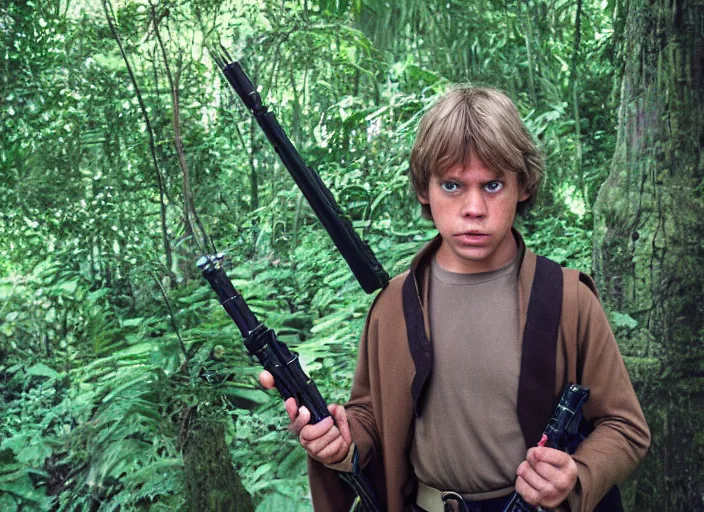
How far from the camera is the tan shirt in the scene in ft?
4.95

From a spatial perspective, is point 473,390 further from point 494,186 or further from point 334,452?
point 494,186

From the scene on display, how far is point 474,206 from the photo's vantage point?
1490 millimetres

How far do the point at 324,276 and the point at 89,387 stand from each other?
3.71ft

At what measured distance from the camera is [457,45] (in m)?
3.29

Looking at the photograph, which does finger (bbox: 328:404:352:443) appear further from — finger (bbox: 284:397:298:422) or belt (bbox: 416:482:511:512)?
belt (bbox: 416:482:511:512)

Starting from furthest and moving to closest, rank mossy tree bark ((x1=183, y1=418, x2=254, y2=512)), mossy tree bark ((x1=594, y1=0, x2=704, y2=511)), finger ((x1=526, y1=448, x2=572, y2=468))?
mossy tree bark ((x1=183, y1=418, x2=254, y2=512)) → mossy tree bark ((x1=594, y1=0, x2=704, y2=511)) → finger ((x1=526, y1=448, x2=572, y2=468))

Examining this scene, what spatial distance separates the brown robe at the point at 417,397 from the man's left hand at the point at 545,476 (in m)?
0.04

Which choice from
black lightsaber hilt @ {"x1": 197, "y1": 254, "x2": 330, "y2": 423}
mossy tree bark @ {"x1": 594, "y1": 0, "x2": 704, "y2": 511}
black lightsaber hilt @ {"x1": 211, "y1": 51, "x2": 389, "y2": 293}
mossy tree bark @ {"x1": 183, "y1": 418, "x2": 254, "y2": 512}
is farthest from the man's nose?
mossy tree bark @ {"x1": 183, "y1": 418, "x2": 254, "y2": 512}

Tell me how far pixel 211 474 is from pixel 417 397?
1722 mm

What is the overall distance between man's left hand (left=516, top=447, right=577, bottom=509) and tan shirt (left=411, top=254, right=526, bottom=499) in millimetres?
106

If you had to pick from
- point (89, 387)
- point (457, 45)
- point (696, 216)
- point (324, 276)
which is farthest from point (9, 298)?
point (696, 216)

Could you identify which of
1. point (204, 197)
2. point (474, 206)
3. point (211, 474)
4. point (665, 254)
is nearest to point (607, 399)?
point (474, 206)

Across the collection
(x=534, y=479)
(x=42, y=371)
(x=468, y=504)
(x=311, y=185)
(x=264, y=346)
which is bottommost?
(x=42, y=371)

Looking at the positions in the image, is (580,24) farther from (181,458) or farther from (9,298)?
(9,298)
